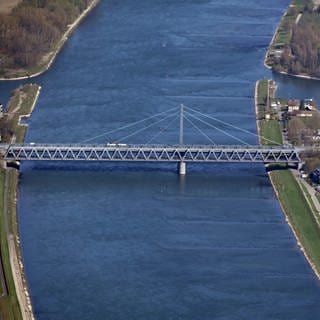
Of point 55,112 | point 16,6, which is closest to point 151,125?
point 55,112

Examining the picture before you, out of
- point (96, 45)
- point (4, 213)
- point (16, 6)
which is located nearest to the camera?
point (4, 213)

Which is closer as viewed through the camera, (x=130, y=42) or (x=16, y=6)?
(x=130, y=42)

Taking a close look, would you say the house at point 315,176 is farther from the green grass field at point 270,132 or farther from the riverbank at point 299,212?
the green grass field at point 270,132

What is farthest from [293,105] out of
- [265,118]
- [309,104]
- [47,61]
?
[47,61]

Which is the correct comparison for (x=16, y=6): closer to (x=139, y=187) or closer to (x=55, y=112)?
(x=55, y=112)

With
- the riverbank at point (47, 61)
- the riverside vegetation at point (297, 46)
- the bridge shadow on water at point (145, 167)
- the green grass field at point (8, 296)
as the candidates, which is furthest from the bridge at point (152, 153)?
the riverside vegetation at point (297, 46)

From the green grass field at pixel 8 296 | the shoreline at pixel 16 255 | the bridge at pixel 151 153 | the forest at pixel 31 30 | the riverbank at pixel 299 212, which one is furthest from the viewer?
the forest at pixel 31 30
